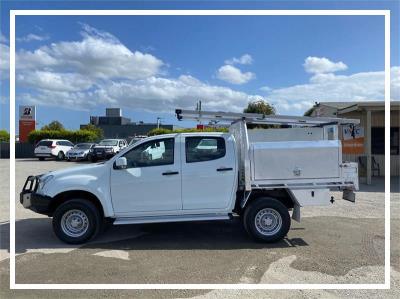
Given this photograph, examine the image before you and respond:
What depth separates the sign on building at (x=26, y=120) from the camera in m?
38.2

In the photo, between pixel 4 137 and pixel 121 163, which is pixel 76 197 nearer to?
pixel 121 163

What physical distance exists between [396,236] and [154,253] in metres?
4.39

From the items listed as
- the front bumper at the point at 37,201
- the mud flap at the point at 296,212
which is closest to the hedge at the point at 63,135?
the front bumper at the point at 37,201

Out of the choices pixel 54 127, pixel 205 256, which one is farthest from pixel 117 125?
pixel 205 256

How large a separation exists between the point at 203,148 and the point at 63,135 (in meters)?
33.1

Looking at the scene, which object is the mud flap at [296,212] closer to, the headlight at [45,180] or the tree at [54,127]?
Result: the headlight at [45,180]

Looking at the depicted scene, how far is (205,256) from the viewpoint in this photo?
5832 millimetres

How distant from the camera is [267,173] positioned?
6520 millimetres

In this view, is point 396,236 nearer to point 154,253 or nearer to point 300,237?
point 300,237

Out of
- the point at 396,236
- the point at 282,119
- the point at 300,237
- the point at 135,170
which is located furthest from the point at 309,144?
the point at 135,170

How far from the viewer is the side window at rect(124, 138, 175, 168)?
654 centimetres

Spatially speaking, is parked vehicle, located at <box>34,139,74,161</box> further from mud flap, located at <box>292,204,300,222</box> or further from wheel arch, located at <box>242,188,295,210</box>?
mud flap, located at <box>292,204,300,222</box>

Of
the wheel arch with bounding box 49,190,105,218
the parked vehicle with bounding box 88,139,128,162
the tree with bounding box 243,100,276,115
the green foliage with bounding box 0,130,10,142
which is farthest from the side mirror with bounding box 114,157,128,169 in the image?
the green foliage with bounding box 0,130,10,142

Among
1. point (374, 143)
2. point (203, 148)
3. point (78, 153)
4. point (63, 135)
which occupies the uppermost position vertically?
point (63, 135)
